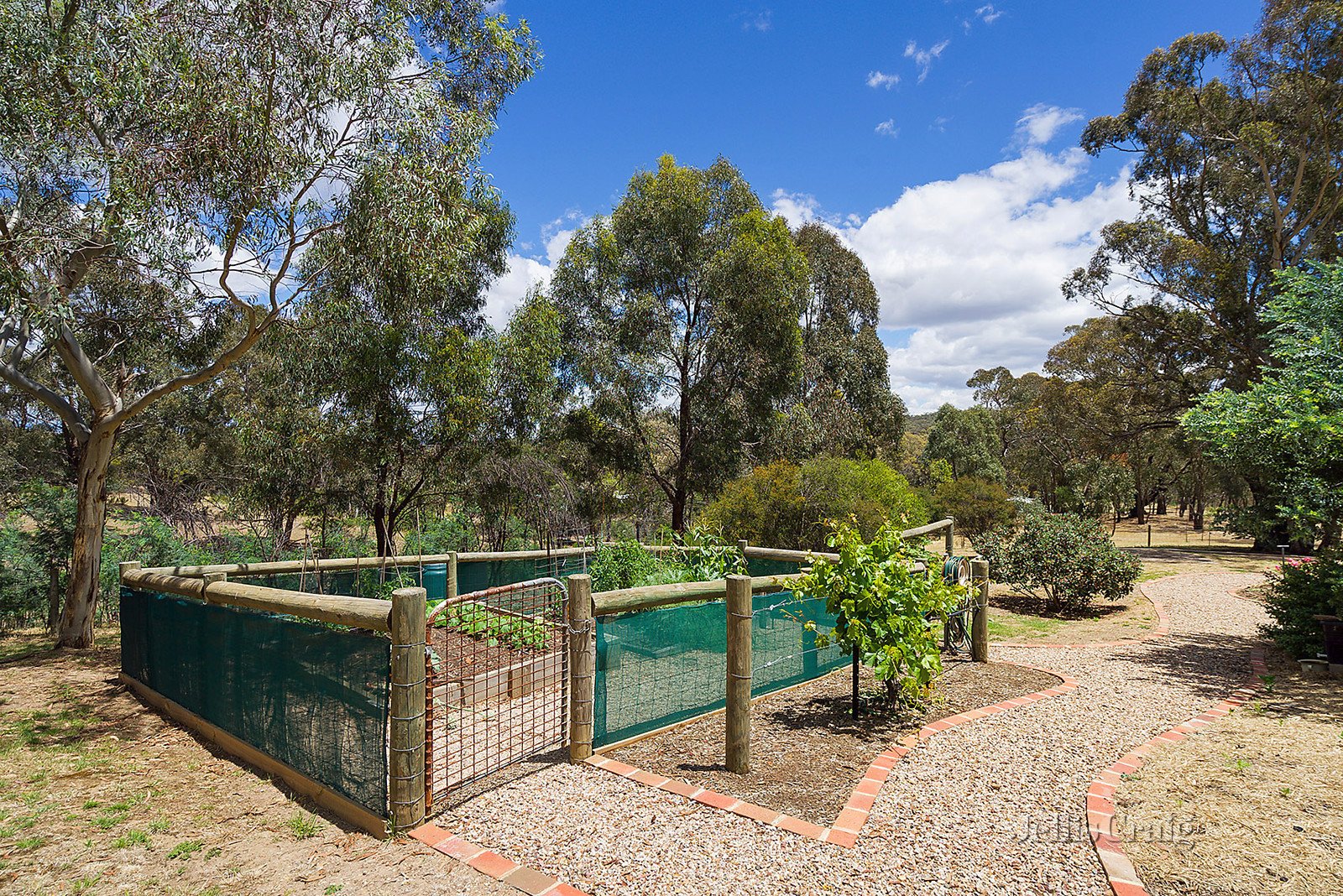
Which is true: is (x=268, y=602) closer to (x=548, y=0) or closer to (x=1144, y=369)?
(x=548, y=0)

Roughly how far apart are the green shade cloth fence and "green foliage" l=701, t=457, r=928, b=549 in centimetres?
833

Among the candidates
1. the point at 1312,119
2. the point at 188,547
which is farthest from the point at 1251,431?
the point at 1312,119

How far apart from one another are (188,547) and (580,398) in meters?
7.38

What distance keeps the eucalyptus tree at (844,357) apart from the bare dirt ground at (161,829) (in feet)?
56.5

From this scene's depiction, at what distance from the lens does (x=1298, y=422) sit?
239 inches

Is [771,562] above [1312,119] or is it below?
below

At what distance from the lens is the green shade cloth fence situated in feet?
11.9

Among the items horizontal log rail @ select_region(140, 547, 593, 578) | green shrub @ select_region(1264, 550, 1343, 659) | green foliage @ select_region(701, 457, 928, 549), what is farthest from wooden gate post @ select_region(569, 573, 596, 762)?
green foliage @ select_region(701, 457, 928, 549)

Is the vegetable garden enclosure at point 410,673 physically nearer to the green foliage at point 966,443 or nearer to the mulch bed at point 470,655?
the mulch bed at point 470,655

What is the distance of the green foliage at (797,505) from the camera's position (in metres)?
12.4

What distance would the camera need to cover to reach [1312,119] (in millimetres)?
17781

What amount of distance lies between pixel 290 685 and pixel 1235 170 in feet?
87.5

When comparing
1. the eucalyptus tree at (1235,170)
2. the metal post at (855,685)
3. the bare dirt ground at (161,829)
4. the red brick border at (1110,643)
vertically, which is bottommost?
the red brick border at (1110,643)

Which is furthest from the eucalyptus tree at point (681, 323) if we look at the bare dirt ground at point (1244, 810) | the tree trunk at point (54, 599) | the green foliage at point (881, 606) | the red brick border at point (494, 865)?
the red brick border at point (494, 865)
